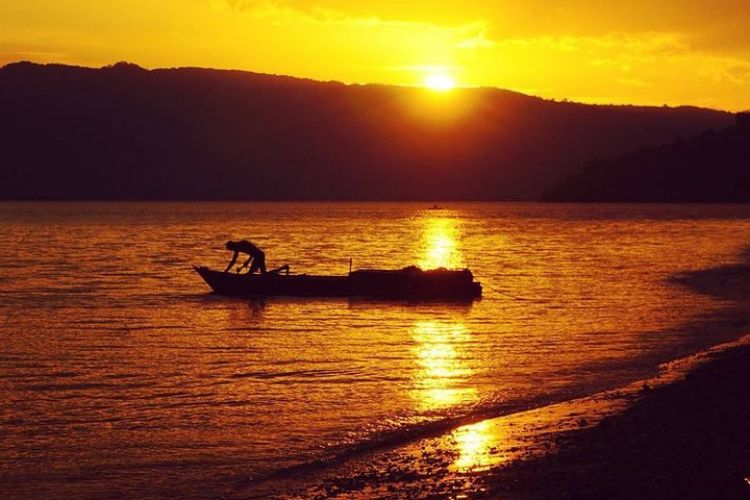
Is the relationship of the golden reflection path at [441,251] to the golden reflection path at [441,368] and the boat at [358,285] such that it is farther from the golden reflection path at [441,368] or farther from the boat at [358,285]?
the golden reflection path at [441,368]

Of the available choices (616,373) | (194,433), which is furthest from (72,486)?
(616,373)

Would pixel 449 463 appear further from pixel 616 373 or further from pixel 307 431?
pixel 616 373

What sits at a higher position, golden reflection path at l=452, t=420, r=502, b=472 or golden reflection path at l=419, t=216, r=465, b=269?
golden reflection path at l=452, t=420, r=502, b=472

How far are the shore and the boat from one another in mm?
26037

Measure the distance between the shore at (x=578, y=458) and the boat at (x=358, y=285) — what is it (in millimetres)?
26037

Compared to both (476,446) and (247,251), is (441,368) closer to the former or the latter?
(476,446)

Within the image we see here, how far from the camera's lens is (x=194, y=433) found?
17078mm

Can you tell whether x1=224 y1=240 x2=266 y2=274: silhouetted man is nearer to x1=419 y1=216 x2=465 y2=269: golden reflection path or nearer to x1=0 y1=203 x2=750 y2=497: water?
x1=0 y1=203 x2=750 y2=497: water

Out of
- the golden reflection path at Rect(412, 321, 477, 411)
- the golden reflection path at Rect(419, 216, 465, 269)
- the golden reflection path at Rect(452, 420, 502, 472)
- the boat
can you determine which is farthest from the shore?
the golden reflection path at Rect(419, 216, 465, 269)

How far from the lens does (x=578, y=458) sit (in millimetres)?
13867

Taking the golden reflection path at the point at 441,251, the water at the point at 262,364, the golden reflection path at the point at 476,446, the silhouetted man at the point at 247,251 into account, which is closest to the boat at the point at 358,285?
the silhouetted man at the point at 247,251

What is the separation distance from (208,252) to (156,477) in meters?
69.9

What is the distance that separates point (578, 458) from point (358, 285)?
31.0m

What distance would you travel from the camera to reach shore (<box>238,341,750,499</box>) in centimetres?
1238
